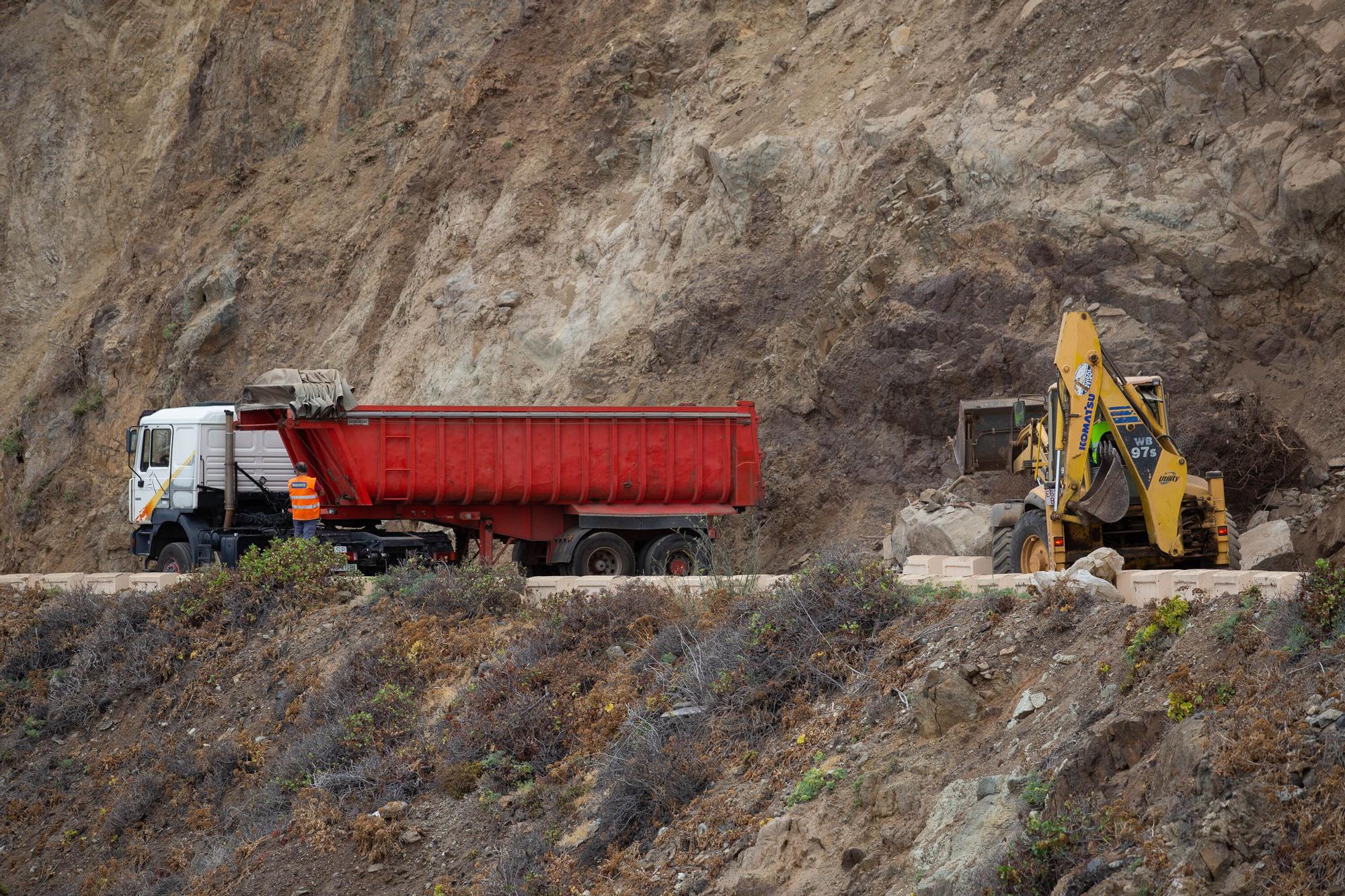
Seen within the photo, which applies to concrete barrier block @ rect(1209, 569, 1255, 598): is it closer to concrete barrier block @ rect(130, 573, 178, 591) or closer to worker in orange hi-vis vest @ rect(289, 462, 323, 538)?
worker in orange hi-vis vest @ rect(289, 462, 323, 538)

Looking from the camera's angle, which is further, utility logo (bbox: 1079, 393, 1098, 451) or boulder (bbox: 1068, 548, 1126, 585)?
utility logo (bbox: 1079, 393, 1098, 451)

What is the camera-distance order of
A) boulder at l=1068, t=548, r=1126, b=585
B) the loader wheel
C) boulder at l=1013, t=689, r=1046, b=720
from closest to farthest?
boulder at l=1013, t=689, r=1046, b=720 < boulder at l=1068, t=548, r=1126, b=585 < the loader wheel

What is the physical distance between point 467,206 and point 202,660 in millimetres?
16658

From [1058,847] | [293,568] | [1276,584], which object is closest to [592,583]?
[293,568]

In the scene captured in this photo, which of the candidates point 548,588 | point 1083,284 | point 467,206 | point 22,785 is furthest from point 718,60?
point 22,785

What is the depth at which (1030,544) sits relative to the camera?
45.5ft

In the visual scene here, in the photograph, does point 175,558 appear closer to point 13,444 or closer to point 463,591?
point 463,591

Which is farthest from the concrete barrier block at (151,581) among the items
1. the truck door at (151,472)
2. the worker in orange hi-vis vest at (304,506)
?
the truck door at (151,472)

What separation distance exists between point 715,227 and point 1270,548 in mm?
12805

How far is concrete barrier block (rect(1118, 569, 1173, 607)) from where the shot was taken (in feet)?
31.1

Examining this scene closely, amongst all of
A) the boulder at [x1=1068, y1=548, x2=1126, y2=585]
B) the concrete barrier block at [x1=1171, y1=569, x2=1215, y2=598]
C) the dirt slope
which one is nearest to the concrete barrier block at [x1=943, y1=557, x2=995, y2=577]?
the dirt slope

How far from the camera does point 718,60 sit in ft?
90.4

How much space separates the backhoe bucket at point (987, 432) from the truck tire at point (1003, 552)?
4.07 feet

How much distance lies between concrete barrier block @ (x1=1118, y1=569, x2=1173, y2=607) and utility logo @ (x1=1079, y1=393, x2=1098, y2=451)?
2713 mm
